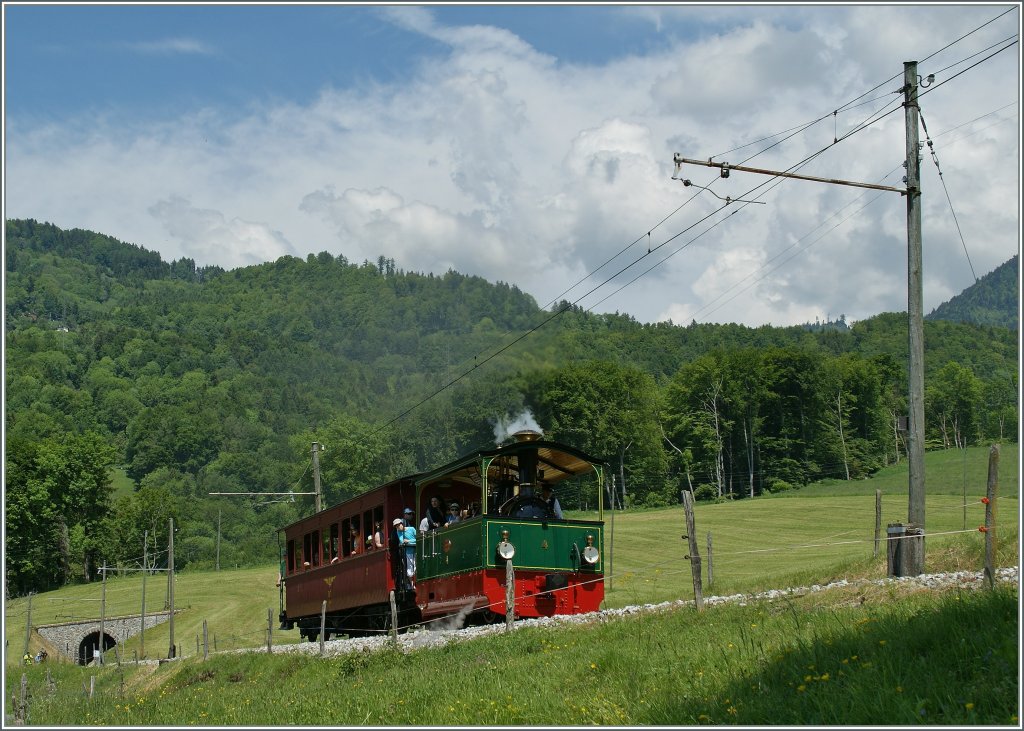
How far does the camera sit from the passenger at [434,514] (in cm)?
2225

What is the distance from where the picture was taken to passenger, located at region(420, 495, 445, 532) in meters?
22.2

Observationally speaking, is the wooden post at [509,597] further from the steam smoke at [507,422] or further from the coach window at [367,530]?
the steam smoke at [507,422]

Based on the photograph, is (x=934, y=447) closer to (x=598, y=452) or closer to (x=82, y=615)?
(x=598, y=452)

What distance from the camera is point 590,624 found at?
632 inches

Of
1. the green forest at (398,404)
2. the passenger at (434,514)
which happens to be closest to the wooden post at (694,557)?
the passenger at (434,514)

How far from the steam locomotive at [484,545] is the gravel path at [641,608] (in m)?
0.69

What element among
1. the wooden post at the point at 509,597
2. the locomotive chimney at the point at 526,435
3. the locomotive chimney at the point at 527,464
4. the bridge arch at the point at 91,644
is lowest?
the bridge arch at the point at 91,644

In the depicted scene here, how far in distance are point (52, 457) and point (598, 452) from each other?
46779 mm

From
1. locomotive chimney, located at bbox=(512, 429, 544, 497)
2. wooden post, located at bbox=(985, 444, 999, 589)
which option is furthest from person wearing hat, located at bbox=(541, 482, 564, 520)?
wooden post, located at bbox=(985, 444, 999, 589)

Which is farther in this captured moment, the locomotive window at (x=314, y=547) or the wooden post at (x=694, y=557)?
the locomotive window at (x=314, y=547)

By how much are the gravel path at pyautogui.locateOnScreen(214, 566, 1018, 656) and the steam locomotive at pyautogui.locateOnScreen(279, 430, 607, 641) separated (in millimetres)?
687

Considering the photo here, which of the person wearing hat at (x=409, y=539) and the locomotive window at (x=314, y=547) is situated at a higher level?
the person wearing hat at (x=409, y=539)

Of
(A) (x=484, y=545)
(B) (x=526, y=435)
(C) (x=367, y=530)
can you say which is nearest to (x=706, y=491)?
(C) (x=367, y=530)

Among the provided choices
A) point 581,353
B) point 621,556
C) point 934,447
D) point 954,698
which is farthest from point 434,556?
point 934,447
